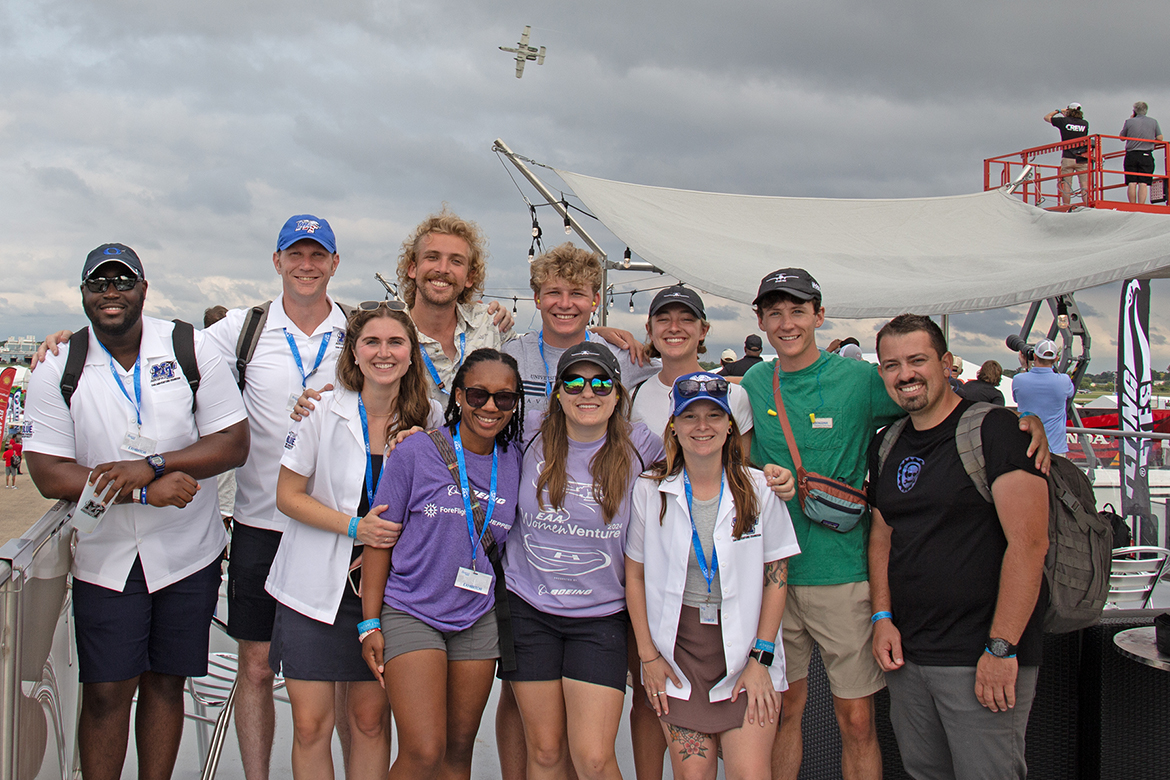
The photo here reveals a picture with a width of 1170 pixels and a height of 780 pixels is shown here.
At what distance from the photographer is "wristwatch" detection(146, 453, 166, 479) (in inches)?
111

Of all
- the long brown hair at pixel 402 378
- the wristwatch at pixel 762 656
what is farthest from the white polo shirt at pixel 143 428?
the wristwatch at pixel 762 656

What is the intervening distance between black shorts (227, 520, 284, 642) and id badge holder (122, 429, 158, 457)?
2.01 feet

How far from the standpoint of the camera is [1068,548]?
275 cm

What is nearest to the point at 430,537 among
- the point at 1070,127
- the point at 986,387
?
the point at 986,387

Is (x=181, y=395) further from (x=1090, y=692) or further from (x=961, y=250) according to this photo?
(x=961, y=250)

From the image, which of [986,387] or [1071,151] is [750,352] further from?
[1071,151]

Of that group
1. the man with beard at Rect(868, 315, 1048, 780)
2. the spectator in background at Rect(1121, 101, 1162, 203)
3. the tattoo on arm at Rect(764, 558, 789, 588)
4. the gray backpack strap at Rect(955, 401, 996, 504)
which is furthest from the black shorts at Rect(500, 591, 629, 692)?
the spectator in background at Rect(1121, 101, 1162, 203)

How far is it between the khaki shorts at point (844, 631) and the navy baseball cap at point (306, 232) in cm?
254

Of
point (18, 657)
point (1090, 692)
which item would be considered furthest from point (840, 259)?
point (18, 657)

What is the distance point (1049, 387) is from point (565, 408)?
751 centimetres

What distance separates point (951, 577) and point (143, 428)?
10.1 feet

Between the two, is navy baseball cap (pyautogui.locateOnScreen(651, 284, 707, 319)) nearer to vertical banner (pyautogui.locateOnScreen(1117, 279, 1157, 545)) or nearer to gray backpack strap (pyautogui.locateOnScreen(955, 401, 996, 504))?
gray backpack strap (pyautogui.locateOnScreen(955, 401, 996, 504))

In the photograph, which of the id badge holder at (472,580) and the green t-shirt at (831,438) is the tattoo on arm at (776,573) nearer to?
the green t-shirt at (831,438)

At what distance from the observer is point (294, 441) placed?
116 inches
